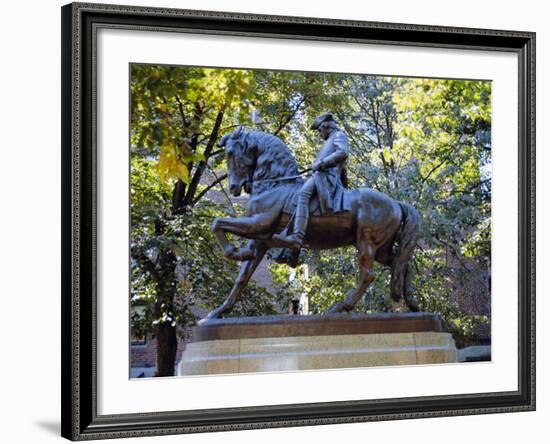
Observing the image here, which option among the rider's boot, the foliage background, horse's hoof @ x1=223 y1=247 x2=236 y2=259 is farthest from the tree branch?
the rider's boot

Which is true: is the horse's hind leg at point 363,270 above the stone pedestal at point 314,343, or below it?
above

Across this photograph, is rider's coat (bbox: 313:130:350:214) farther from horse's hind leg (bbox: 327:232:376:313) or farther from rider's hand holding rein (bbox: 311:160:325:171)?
horse's hind leg (bbox: 327:232:376:313)

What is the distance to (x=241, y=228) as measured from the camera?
36.0ft

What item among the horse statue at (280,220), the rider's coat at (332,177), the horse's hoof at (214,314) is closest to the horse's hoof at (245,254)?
the horse statue at (280,220)

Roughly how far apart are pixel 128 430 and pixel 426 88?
3867 mm

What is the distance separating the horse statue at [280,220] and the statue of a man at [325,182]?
69mm

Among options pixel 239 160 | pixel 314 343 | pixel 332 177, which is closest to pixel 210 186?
pixel 239 160

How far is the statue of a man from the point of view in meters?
11.0

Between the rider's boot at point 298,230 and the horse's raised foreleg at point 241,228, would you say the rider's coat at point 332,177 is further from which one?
the horse's raised foreleg at point 241,228

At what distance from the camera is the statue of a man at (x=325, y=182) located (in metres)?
11.0

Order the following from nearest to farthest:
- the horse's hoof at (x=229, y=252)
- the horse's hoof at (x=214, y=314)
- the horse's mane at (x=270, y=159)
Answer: the horse's hoof at (x=214, y=314) → the horse's hoof at (x=229, y=252) → the horse's mane at (x=270, y=159)

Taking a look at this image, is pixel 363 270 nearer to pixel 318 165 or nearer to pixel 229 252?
pixel 318 165

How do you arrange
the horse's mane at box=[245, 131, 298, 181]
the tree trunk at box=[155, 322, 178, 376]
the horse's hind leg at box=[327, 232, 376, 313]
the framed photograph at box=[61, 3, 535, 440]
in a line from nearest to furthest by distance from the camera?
the framed photograph at box=[61, 3, 535, 440] < the tree trunk at box=[155, 322, 178, 376] < the horse's mane at box=[245, 131, 298, 181] < the horse's hind leg at box=[327, 232, 376, 313]

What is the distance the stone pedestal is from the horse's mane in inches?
48.2
